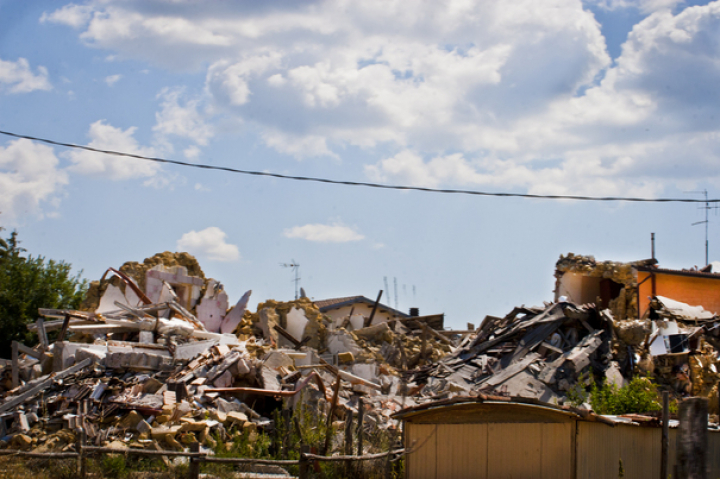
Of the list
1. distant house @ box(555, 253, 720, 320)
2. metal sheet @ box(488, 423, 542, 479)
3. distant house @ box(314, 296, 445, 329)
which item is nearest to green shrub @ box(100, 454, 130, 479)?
metal sheet @ box(488, 423, 542, 479)

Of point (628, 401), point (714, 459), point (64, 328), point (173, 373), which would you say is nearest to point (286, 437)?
Result: point (173, 373)

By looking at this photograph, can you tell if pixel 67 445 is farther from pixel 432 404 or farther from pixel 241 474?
pixel 432 404

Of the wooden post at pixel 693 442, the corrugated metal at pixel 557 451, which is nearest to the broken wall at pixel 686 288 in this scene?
the corrugated metal at pixel 557 451

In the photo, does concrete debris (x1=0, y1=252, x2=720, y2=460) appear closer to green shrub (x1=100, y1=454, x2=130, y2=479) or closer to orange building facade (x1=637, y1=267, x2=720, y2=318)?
orange building facade (x1=637, y1=267, x2=720, y2=318)

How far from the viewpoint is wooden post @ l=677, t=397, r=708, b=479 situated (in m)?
5.92

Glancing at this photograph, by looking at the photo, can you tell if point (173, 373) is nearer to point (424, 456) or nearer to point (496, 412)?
point (424, 456)

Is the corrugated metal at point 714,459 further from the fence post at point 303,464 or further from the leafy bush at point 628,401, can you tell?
the fence post at point 303,464

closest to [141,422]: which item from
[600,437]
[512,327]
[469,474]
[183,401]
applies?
[183,401]

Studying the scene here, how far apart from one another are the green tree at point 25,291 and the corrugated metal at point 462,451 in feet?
86.0

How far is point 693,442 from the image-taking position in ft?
19.5

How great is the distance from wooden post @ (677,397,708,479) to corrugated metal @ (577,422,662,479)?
423cm

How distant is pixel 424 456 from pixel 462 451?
594 mm

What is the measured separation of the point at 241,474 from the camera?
1065 centimetres

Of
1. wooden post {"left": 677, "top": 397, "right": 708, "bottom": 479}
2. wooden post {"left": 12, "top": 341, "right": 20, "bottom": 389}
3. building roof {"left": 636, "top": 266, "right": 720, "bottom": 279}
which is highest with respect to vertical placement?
building roof {"left": 636, "top": 266, "right": 720, "bottom": 279}
